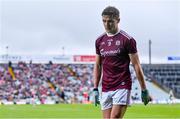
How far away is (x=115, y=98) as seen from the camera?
966 cm

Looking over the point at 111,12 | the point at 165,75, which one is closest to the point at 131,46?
the point at 111,12

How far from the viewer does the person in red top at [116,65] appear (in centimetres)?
952

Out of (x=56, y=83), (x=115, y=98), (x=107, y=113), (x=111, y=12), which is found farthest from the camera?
(x=56, y=83)

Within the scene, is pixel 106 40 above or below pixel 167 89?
above

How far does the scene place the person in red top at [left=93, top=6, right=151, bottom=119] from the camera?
9516mm

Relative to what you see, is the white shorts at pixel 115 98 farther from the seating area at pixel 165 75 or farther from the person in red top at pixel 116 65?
the seating area at pixel 165 75

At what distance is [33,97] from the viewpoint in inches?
2295

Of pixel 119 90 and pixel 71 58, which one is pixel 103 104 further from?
pixel 71 58

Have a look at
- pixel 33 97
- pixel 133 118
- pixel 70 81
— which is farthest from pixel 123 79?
pixel 70 81

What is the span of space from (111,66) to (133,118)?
16579mm

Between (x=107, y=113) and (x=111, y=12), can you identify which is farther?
(x=107, y=113)

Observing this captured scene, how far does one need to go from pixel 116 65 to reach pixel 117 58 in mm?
117

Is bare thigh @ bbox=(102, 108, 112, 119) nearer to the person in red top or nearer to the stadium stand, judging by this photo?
the person in red top

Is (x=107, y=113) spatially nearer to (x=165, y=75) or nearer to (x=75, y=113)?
(x=75, y=113)
